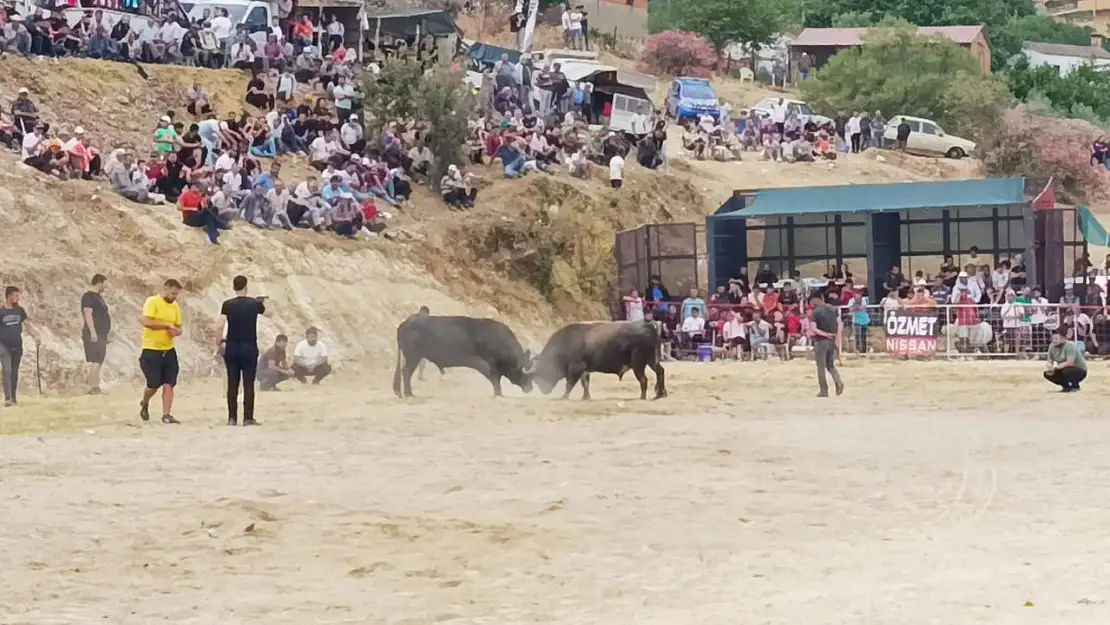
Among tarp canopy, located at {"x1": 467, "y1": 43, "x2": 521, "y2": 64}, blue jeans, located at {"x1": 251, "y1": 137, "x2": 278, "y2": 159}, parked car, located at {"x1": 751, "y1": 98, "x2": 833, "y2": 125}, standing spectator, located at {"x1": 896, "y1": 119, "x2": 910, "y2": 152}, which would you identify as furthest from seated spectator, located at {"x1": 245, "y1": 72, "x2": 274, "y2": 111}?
standing spectator, located at {"x1": 896, "y1": 119, "x2": 910, "y2": 152}

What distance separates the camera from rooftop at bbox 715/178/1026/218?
34625 millimetres

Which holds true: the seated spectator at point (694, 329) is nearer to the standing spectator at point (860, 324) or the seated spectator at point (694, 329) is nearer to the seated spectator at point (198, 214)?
the standing spectator at point (860, 324)

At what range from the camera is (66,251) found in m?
27.0

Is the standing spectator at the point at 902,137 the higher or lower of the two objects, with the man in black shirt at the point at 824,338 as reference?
higher

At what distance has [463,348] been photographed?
24.1m

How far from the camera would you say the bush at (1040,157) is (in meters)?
55.8

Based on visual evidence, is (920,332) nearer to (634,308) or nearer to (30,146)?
(634,308)

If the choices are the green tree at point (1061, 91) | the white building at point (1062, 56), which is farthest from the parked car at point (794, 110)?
the white building at point (1062, 56)

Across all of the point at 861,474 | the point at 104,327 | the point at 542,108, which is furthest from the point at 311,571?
the point at 542,108

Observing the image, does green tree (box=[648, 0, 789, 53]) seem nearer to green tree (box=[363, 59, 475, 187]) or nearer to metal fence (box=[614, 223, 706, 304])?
green tree (box=[363, 59, 475, 187])

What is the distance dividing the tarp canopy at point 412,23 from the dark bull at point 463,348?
1101 inches

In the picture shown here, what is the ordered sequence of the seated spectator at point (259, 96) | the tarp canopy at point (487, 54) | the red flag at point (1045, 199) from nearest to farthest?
the red flag at point (1045, 199) → the seated spectator at point (259, 96) → the tarp canopy at point (487, 54)

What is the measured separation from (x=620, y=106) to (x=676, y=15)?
121 ft

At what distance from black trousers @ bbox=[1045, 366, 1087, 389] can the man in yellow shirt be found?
12199mm
